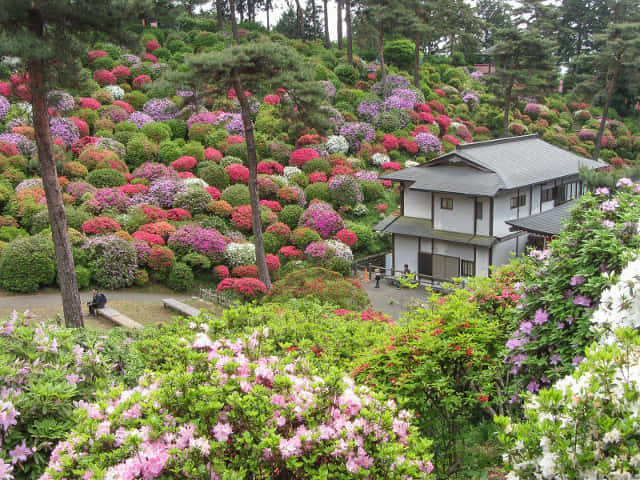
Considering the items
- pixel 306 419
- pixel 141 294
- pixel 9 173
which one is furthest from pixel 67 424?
pixel 9 173

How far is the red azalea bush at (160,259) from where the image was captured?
21.8 m

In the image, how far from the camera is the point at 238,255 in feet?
77.0

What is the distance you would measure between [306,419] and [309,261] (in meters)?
20.6

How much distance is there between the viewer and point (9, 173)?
983 inches

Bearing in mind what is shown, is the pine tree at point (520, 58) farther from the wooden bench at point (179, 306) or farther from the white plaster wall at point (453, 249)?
the wooden bench at point (179, 306)

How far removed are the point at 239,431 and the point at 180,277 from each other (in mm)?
17925

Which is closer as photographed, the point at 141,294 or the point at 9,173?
the point at 141,294

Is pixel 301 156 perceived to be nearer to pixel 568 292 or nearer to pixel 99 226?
pixel 99 226

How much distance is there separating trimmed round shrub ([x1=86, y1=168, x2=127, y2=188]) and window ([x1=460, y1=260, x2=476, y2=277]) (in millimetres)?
16670

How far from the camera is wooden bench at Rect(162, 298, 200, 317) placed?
61.9 ft

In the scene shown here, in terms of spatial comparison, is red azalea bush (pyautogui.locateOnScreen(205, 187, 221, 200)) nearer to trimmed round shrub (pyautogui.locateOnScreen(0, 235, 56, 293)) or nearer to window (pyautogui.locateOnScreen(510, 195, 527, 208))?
trimmed round shrub (pyautogui.locateOnScreen(0, 235, 56, 293))

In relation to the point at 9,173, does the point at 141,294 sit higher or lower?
lower

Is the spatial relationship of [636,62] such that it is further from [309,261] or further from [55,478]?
[55,478]

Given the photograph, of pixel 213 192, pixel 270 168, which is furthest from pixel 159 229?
pixel 270 168
